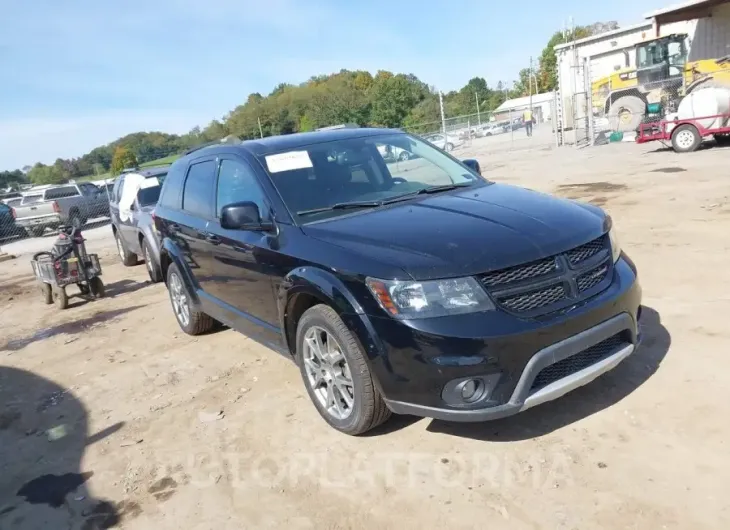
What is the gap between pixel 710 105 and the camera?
48.2 feet

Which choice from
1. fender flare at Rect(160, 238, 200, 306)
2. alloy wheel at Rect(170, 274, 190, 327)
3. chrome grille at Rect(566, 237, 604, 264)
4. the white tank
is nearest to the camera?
chrome grille at Rect(566, 237, 604, 264)

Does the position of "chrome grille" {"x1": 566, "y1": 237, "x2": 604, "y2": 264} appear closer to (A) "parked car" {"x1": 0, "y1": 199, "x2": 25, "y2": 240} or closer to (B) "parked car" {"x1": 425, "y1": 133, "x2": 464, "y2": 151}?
(A) "parked car" {"x1": 0, "y1": 199, "x2": 25, "y2": 240}

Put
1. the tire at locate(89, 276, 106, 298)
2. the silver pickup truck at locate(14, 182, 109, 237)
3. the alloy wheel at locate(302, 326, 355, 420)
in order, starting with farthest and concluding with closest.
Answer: the silver pickup truck at locate(14, 182, 109, 237) → the tire at locate(89, 276, 106, 298) → the alloy wheel at locate(302, 326, 355, 420)

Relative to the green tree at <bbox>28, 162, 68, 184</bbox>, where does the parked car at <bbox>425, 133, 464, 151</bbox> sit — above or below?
below

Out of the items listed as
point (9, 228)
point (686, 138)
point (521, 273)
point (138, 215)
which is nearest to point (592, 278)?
point (521, 273)

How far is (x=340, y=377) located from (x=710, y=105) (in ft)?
49.2

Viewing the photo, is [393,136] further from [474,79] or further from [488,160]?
[474,79]

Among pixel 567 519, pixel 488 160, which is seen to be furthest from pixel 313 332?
pixel 488 160

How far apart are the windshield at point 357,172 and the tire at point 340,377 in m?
0.70

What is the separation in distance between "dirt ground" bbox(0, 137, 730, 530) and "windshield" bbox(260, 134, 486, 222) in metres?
1.42

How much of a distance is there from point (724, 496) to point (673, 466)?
272 mm

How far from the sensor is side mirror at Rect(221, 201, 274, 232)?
3699 mm

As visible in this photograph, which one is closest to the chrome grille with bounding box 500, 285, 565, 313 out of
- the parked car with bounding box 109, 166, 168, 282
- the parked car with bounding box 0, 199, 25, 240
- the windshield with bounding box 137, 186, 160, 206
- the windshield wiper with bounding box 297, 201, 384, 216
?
the windshield wiper with bounding box 297, 201, 384, 216

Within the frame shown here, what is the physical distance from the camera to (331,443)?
3.50 m
